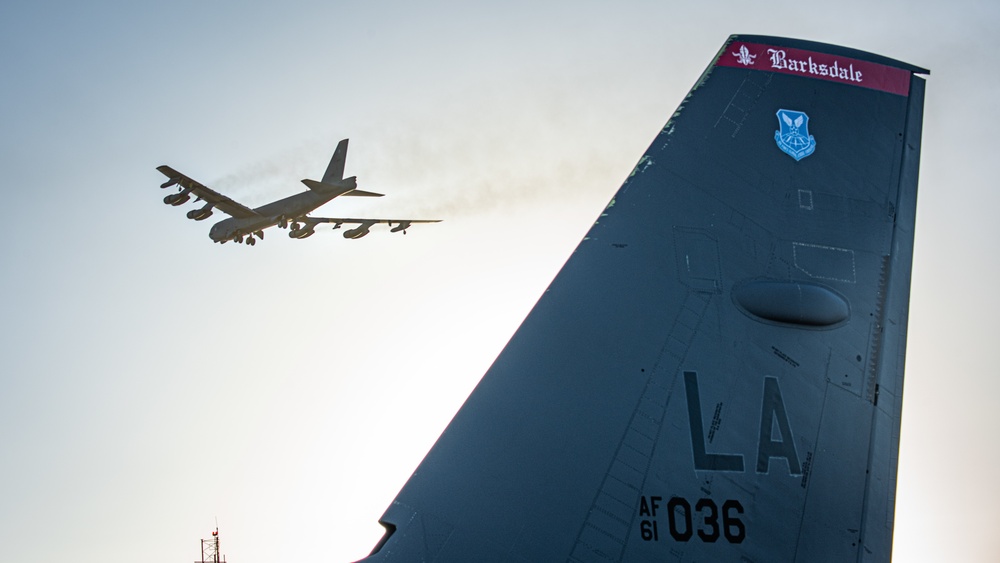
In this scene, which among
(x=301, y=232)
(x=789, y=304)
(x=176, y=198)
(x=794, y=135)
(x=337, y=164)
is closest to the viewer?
(x=789, y=304)

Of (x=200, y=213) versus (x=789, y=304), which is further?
(x=200, y=213)

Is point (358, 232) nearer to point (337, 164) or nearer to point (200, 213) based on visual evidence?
point (337, 164)

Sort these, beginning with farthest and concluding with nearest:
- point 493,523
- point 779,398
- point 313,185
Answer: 1. point 313,185
2. point 779,398
3. point 493,523

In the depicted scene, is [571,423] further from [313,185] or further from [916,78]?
[313,185]

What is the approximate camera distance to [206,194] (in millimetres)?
37062

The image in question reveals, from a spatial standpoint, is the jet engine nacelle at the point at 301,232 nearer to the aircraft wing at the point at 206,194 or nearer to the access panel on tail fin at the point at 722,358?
the aircraft wing at the point at 206,194

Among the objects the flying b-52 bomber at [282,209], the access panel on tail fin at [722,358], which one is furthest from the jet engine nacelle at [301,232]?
the access panel on tail fin at [722,358]

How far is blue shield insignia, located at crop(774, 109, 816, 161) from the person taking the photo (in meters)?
7.50

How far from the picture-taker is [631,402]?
255 inches

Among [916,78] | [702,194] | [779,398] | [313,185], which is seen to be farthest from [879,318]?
[313,185]

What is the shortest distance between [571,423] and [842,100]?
10.4 feet

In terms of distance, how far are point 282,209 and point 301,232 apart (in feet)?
3.38

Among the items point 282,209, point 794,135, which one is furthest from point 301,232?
point 794,135

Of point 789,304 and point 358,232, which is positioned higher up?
point 358,232
